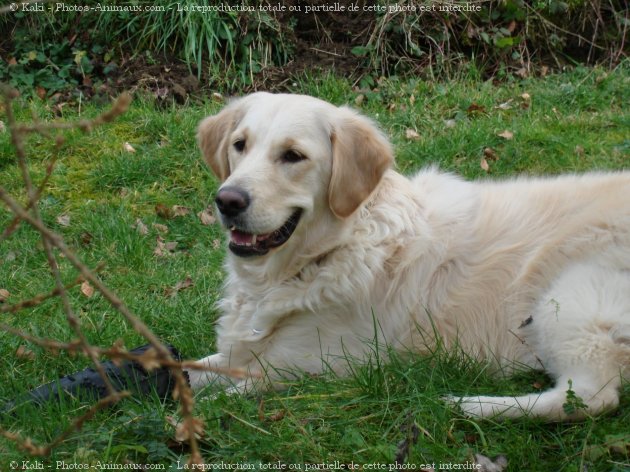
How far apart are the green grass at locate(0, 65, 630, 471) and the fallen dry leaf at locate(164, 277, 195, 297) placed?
0.03 m

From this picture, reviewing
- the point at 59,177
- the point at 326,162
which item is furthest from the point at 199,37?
the point at 326,162

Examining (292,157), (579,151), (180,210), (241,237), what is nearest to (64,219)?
(180,210)

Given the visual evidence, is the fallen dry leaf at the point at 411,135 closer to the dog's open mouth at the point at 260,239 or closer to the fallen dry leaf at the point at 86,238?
the fallen dry leaf at the point at 86,238

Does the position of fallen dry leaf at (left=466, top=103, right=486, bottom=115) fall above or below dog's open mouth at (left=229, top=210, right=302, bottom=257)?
below

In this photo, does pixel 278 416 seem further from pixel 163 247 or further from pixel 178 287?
pixel 163 247

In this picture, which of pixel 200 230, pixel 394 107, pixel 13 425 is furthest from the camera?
pixel 394 107

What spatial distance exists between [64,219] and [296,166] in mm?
2662

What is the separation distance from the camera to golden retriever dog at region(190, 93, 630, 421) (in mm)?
3219

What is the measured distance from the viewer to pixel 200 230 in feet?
17.4

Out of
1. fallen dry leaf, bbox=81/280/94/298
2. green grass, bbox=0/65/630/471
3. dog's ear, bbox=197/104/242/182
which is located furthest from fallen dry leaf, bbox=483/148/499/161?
fallen dry leaf, bbox=81/280/94/298

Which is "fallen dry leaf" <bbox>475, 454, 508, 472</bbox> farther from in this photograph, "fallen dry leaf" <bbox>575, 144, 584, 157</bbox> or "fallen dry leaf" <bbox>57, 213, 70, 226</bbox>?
"fallen dry leaf" <bbox>575, 144, 584, 157</bbox>

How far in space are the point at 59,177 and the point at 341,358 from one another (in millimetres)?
3487

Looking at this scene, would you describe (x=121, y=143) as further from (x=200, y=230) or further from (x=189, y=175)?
(x=200, y=230)

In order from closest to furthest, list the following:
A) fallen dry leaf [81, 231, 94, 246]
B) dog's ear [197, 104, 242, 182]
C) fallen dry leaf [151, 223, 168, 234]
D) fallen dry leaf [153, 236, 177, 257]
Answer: dog's ear [197, 104, 242, 182] → fallen dry leaf [153, 236, 177, 257] → fallen dry leaf [81, 231, 94, 246] → fallen dry leaf [151, 223, 168, 234]
